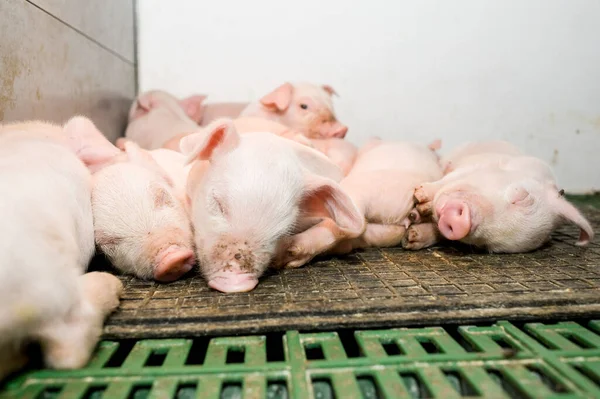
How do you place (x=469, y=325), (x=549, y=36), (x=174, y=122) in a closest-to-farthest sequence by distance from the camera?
(x=469, y=325) → (x=174, y=122) → (x=549, y=36)

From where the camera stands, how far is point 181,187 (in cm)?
251

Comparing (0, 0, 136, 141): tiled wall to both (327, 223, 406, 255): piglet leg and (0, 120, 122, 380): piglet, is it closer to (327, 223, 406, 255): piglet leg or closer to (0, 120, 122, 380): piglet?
(0, 120, 122, 380): piglet

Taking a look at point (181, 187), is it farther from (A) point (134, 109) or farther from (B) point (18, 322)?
(A) point (134, 109)

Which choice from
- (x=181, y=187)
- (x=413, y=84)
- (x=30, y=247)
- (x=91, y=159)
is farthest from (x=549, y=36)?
(x=30, y=247)

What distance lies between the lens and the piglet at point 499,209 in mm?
2504

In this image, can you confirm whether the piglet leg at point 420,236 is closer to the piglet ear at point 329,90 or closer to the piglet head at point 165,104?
the piglet ear at point 329,90

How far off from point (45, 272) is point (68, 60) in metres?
2.21

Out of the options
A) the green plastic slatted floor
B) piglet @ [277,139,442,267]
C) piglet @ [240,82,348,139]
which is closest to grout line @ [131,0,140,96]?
piglet @ [240,82,348,139]

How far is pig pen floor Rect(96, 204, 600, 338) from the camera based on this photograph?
162cm

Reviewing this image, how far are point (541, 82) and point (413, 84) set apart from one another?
1.18 m

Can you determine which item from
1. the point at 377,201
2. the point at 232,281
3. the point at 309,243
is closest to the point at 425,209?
the point at 377,201

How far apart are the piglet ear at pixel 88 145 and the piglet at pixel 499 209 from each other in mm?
1650

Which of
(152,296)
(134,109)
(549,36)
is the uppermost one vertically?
(549,36)

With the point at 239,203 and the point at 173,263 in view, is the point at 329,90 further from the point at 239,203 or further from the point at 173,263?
the point at 173,263
